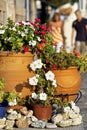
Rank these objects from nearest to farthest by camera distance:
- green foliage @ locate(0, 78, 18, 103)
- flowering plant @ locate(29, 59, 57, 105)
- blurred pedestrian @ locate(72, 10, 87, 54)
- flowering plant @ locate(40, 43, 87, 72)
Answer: green foliage @ locate(0, 78, 18, 103) < flowering plant @ locate(29, 59, 57, 105) < flowering plant @ locate(40, 43, 87, 72) < blurred pedestrian @ locate(72, 10, 87, 54)

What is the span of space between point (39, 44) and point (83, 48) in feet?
27.2

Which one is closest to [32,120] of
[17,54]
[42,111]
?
[42,111]

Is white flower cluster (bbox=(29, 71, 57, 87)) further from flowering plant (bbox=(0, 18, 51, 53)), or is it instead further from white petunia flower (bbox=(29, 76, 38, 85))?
flowering plant (bbox=(0, 18, 51, 53))

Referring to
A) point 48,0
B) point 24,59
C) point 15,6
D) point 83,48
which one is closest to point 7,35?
point 24,59

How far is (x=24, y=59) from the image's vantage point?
237 inches

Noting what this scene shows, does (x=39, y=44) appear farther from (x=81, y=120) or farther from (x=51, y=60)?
(x=81, y=120)

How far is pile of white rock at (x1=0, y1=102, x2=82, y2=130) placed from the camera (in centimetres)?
568

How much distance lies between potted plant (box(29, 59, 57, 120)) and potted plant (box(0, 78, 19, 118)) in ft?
0.86

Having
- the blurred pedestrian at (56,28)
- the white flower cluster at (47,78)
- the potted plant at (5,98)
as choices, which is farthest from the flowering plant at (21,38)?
the blurred pedestrian at (56,28)

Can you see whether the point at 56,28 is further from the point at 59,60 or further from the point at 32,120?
the point at 32,120

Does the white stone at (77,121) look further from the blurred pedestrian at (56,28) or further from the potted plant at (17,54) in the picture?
the blurred pedestrian at (56,28)

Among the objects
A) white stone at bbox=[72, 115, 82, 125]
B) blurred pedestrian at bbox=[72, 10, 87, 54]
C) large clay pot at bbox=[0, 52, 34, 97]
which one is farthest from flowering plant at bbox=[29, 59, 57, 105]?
blurred pedestrian at bbox=[72, 10, 87, 54]

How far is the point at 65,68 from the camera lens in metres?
6.43

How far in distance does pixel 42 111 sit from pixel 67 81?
0.80 metres
